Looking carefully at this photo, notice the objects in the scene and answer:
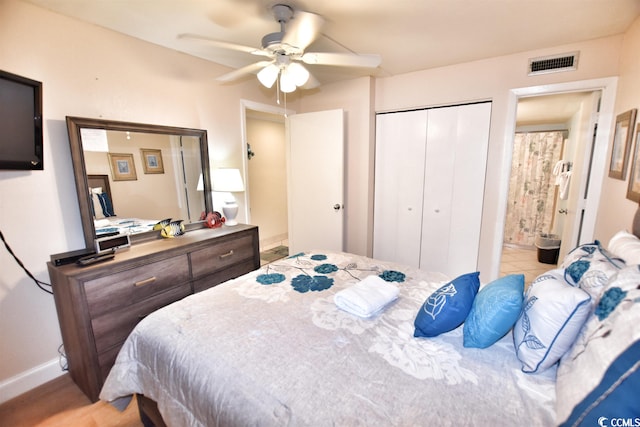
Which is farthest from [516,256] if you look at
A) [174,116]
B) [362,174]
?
[174,116]

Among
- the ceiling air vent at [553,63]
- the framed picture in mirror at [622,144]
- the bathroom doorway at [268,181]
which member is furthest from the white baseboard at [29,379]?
the ceiling air vent at [553,63]

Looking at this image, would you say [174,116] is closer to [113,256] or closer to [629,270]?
[113,256]

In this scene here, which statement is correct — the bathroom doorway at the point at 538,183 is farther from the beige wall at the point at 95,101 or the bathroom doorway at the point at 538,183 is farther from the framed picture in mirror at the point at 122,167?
the framed picture in mirror at the point at 122,167

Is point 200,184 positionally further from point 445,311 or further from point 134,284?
point 445,311

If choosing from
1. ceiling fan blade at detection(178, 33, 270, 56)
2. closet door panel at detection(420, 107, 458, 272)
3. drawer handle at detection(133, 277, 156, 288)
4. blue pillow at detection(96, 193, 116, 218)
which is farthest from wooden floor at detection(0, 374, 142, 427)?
closet door panel at detection(420, 107, 458, 272)

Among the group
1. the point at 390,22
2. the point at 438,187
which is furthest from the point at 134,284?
the point at 438,187

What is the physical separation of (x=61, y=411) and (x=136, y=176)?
1582 millimetres

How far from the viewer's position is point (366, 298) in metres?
1.43

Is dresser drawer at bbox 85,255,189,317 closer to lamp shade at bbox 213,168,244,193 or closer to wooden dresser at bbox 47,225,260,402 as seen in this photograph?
wooden dresser at bbox 47,225,260,402

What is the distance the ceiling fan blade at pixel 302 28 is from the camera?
1459 millimetres

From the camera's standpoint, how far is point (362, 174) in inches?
132

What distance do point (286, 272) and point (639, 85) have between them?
8.50ft

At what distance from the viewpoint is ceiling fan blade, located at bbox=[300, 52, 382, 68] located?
5.61ft

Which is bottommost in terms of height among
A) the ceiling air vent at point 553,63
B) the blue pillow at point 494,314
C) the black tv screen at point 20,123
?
the blue pillow at point 494,314
